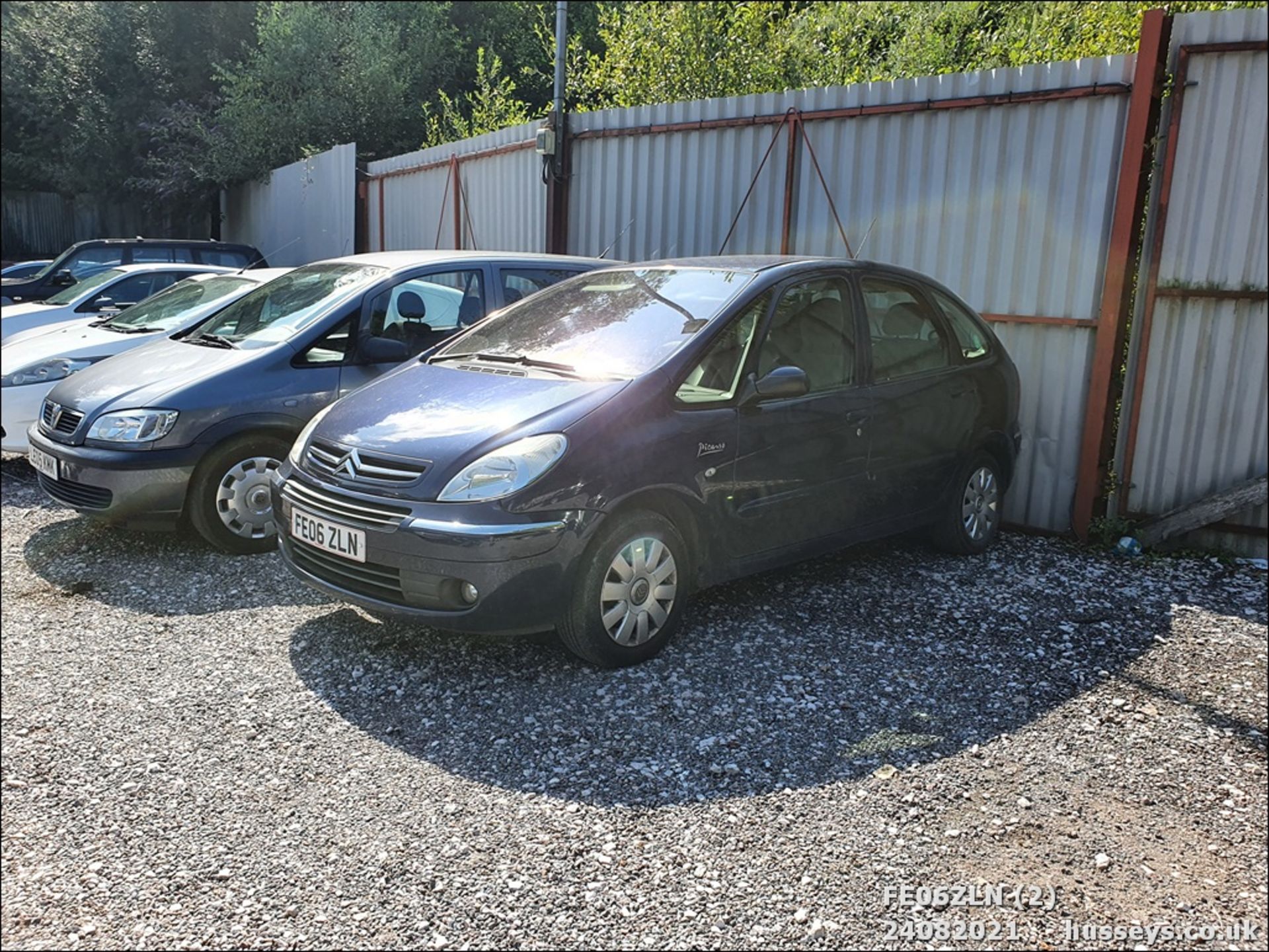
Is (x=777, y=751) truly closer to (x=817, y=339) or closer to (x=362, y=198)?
(x=817, y=339)

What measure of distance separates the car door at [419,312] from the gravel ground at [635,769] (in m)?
1.42

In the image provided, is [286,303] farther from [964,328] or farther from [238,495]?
[964,328]

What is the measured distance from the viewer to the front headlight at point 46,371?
23.7 feet

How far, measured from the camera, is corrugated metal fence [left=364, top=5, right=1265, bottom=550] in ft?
20.7

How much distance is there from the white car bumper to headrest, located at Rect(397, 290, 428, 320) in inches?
105

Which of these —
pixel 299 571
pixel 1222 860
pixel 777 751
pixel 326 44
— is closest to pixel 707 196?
pixel 299 571

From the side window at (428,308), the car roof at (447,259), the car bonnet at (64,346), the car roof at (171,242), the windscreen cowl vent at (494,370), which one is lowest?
the car bonnet at (64,346)

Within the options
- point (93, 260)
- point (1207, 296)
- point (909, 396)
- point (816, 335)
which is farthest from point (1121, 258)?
point (93, 260)

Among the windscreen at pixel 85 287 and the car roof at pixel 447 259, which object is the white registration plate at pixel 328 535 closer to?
the car roof at pixel 447 259

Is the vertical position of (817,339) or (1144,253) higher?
(1144,253)

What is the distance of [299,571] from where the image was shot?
455cm

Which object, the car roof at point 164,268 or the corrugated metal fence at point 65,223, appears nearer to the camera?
the car roof at point 164,268

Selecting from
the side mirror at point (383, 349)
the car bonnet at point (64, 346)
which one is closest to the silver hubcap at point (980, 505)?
the side mirror at point (383, 349)

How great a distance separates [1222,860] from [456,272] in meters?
5.02
